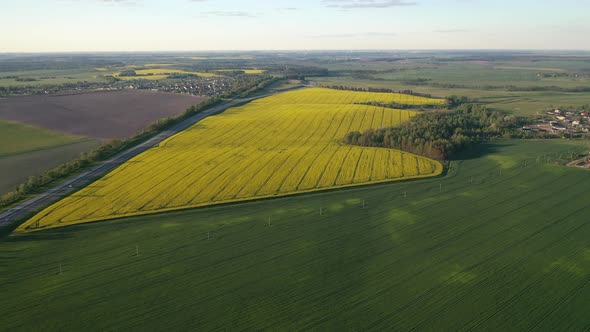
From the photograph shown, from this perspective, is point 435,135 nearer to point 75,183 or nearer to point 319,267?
point 319,267

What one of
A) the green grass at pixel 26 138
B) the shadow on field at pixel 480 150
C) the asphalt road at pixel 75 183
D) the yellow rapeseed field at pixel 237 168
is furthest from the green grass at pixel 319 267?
the green grass at pixel 26 138

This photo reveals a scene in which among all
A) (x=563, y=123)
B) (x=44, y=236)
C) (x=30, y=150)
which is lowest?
(x=44, y=236)

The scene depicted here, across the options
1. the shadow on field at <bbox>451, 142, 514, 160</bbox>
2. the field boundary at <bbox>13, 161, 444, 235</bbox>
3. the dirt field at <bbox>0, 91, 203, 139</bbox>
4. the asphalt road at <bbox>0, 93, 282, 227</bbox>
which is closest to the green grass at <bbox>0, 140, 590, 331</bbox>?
the field boundary at <bbox>13, 161, 444, 235</bbox>

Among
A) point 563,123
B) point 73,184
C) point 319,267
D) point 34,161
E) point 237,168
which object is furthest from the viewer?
point 563,123

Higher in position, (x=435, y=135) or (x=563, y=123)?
(x=435, y=135)

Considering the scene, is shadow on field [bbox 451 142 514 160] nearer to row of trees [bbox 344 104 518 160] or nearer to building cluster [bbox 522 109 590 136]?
row of trees [bbox 344 104 518 160]

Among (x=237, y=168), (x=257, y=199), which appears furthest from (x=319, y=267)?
(x=237, y=168)
